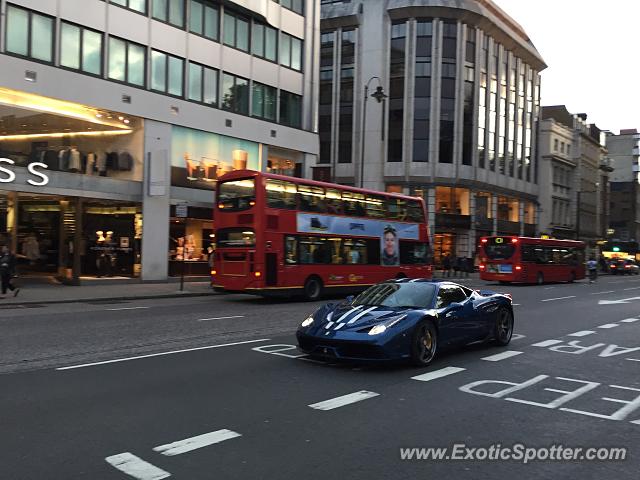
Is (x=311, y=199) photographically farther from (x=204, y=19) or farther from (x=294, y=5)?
(x=294, y=5)

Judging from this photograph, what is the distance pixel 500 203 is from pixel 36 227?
44.3m

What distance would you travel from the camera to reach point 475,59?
5303cm

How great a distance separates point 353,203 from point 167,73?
37.3ft

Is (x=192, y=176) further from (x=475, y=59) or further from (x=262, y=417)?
(x=475, y=59)

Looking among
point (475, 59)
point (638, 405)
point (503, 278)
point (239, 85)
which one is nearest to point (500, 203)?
point (475, 59)

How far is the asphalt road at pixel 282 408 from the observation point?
473 centimetres

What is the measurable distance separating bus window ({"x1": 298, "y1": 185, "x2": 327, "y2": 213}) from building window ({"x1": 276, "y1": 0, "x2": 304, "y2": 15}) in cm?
1674

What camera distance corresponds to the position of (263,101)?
31891mm

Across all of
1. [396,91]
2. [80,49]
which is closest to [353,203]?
[80,49]

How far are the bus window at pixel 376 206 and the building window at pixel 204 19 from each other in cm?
1249

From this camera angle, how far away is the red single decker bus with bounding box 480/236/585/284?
34.0m

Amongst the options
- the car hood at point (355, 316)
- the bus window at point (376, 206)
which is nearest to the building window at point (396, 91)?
the bus window at point (376, 206)

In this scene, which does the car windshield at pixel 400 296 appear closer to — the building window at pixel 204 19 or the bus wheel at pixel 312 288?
the bus wheel at pixel 312 288

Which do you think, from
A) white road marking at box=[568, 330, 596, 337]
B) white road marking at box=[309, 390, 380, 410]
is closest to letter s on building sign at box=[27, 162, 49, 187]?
white road marking at box=[568, 330, 596, 337]
